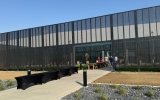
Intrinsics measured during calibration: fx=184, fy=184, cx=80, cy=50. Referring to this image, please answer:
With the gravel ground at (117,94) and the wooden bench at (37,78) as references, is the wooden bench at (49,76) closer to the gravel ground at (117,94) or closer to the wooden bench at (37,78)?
the wooden bench at (37,78)

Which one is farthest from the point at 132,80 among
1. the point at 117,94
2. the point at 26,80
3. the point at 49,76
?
the point at 26,80

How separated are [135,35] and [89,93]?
14.3 metres

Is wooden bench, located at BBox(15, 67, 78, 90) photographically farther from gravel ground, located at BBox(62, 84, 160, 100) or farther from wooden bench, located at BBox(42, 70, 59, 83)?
gravel ground, located at BBox(62, 84, 160, 100)

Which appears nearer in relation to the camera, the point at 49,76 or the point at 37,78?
the point at 37,78

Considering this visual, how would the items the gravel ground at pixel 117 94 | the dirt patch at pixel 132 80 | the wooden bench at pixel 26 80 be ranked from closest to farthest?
the gravel ground at pixel 117 94 → the wooden bench at pixel 26 80 → the dirt patch at pixel 132 80

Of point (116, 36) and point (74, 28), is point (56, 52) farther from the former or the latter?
point (116, 36)

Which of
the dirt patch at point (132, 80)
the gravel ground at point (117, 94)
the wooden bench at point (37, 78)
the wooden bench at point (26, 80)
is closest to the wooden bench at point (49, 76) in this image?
the wooden bench at point (37, 78)

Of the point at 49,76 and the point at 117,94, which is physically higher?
the point at 49,76

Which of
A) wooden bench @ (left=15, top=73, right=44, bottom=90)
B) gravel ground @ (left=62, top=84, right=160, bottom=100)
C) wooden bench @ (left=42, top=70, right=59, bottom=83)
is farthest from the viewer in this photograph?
wooden bench @ (left=42, top=70, right=59, bottom=83)

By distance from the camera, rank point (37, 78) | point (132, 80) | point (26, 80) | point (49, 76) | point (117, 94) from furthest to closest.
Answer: point (49, 76) < point (132, 80) < point (37, 78) < point (26, 80) < point (117, 94)

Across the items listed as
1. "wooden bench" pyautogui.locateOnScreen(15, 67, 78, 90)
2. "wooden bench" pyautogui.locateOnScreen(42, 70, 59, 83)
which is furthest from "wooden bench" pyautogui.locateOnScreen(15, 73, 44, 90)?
"wooden bench" pyautogui.locateOnScreen(42, 70, 59, 83)

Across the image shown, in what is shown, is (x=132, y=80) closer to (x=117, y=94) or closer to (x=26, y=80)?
(x=117, y=94)

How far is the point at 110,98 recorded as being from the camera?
8.40 metres

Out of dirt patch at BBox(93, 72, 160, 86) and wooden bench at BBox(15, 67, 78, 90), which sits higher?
wooden bench at BBox(15, 67, 78, 90)
